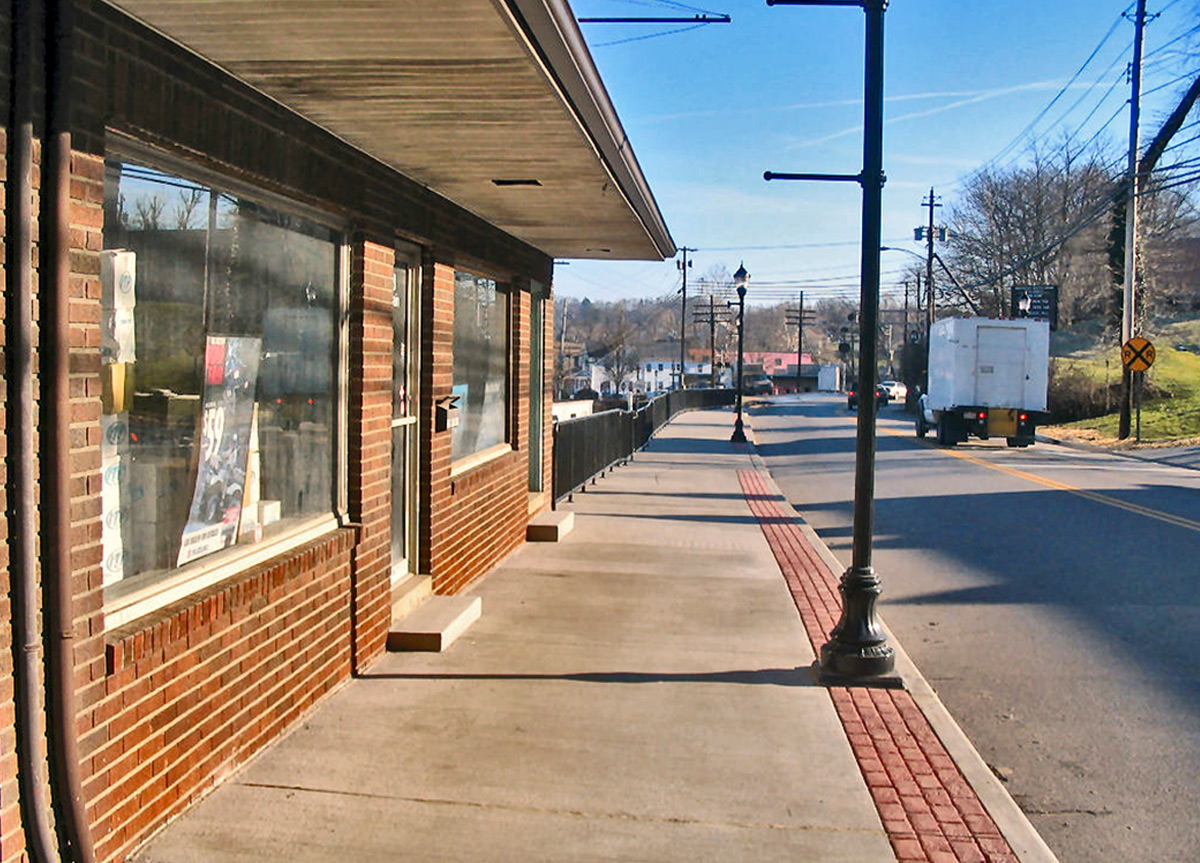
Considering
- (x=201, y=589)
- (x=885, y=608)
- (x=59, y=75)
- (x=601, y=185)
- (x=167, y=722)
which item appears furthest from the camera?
(x=885, y=608)

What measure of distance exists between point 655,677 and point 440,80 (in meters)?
3.67

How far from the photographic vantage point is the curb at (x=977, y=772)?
14.8 ft

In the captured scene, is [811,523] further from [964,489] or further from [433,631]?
[433,631]

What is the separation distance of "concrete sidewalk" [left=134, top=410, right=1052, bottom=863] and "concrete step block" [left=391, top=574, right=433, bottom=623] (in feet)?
1.46

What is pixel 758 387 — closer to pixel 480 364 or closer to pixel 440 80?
pixel 480 364

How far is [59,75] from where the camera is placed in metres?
3.54

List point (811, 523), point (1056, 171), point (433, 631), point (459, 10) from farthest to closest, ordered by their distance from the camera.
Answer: point (1056, 171)
point (811, 523)
point (433, 631)
point (459, 10)

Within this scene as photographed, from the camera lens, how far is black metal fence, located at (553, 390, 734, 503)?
1510 cm

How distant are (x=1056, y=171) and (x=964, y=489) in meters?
48.7

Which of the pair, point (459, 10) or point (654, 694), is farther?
point (654, 694)

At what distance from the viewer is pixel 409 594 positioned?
24.9 feet

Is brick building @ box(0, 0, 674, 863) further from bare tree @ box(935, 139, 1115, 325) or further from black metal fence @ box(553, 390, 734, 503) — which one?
bare tree @ box(935, 139, 1115, 325)

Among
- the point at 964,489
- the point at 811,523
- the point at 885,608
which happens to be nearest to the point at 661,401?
the point at 964,489

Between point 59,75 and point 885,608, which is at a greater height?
point 59,75
